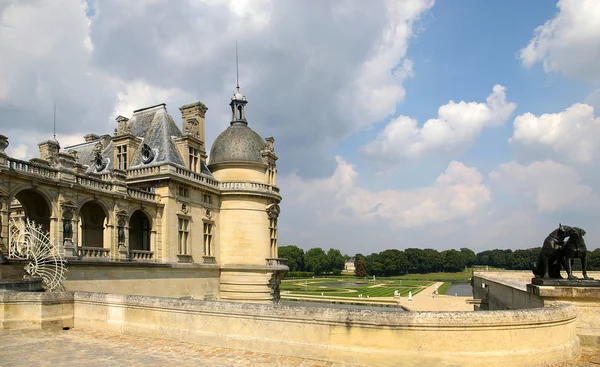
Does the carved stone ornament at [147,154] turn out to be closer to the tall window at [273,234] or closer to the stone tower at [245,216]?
the stone tower at [245,216]

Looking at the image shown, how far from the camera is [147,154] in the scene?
31.3 m

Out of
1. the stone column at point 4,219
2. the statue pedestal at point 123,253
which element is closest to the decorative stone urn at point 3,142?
the stone column at point 4,219

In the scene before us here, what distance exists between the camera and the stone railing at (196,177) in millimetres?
30297

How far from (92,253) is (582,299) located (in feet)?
68.2

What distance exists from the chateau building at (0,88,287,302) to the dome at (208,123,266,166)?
8 cm

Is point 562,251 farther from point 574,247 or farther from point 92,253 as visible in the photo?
point 92,253

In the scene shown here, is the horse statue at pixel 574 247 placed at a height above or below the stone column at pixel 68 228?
below

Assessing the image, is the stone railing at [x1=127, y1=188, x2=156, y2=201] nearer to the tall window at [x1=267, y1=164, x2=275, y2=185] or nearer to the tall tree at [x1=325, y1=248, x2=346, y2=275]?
the tall window at [x1=267, y1=164, x2=275, y2=185]

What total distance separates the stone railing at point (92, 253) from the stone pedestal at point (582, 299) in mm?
19422

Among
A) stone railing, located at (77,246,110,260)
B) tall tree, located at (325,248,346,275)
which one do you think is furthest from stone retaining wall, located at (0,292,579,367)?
tall tree, located at (325,248,346,275)

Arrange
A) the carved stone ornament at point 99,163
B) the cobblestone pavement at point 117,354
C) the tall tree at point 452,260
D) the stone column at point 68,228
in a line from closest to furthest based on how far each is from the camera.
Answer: the cobblestone pavement at point 117,354 < the stone column at point 68,228 < the carved stone ornament at point 99,163 < the tall tree at point 452,260

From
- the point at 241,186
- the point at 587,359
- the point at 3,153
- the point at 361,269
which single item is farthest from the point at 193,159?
the point at 361,269

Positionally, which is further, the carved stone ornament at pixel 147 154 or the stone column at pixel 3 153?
the carved stone ornament at pixel 147 154

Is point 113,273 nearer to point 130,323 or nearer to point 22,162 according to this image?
point 22,162
